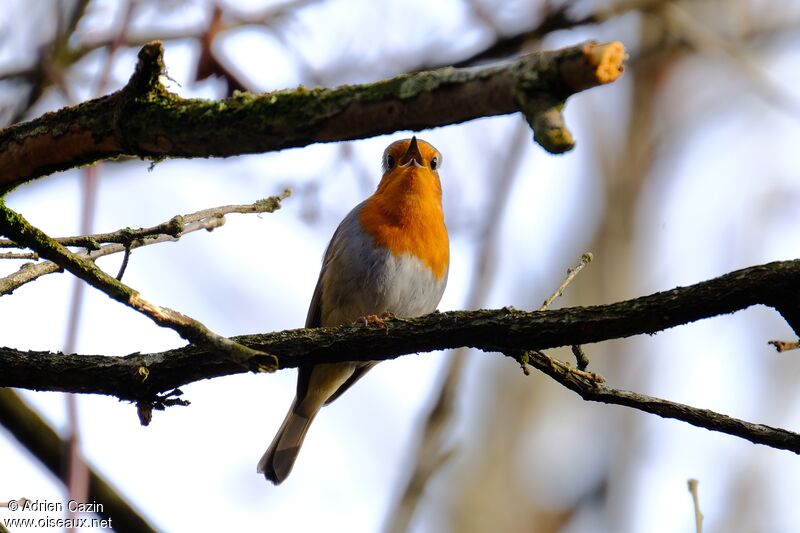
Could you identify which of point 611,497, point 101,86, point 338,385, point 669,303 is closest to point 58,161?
point 101,86

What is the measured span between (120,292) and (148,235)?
51cm

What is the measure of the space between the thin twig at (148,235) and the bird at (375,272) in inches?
52.8

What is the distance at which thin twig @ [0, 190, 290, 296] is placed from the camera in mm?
2941

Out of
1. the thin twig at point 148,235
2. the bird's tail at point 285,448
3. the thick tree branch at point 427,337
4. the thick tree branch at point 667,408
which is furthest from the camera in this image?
the bird's tail at point 285,448

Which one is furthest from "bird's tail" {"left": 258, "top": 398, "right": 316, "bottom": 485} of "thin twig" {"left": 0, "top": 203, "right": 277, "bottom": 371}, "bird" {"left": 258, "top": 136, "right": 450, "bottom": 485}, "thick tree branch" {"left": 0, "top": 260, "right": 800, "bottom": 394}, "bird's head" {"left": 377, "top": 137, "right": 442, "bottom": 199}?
"thin twig" {"left": 0, "top": 203, "right": 277, "bottom": 371}

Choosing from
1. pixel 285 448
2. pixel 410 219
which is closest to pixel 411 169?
pixel 410 219

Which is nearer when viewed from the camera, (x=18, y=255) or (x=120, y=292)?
(x=120, y=292)

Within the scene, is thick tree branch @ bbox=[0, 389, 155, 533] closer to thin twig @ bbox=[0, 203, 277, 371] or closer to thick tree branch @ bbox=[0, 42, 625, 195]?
thin twig @ bbox=[0, 203, 277, 371]

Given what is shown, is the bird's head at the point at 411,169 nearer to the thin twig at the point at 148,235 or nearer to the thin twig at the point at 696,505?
the thin twig at the point at 148,235

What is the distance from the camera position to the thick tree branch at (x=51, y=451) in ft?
10.4

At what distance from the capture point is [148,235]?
297 cm

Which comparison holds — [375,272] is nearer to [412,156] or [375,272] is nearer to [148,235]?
[412,156]

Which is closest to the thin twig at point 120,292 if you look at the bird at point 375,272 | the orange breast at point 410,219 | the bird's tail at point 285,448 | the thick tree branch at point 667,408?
the thick tree branch at point 667,408

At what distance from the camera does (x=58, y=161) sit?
2.34 meters
